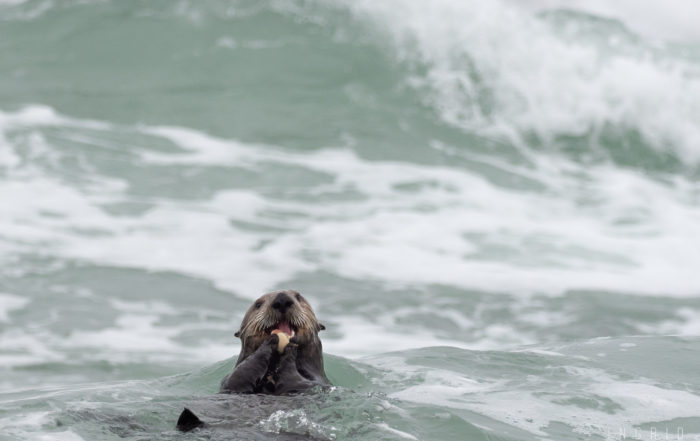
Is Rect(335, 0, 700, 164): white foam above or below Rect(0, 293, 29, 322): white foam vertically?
above

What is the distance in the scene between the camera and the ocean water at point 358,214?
6898 mm

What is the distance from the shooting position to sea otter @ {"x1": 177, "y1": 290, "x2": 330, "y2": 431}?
5902 millimetres

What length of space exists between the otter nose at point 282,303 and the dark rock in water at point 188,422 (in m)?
1.15

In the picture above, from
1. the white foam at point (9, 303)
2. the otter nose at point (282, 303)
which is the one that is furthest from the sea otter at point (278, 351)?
the white foam at point (9, 303)

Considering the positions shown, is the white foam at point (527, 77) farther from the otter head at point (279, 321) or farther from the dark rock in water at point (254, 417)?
the dark rock in water at point (254, 417)

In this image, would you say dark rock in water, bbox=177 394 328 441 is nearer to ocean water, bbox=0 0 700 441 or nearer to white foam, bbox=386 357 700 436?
ocean water, bbox=0 0 700 441

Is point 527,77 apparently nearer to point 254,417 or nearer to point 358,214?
point 358,214

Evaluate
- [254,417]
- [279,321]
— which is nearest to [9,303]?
[279,321]

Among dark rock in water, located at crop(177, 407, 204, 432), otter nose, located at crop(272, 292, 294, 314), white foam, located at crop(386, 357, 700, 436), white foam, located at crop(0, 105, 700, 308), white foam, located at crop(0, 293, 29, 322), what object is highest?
white foam, located at crop(0, 105, 700, 308)

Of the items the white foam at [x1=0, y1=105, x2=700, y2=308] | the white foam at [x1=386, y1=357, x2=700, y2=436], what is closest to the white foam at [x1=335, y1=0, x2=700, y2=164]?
the white foam at [x1=0, y1=105, x2=700, y2=308]

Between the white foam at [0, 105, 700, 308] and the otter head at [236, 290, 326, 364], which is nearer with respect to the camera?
the otter head at [236, 290, 326, 364]

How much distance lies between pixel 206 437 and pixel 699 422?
2942 mm

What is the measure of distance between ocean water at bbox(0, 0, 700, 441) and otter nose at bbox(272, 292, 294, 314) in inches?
22.9

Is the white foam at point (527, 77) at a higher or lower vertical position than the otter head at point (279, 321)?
higher
